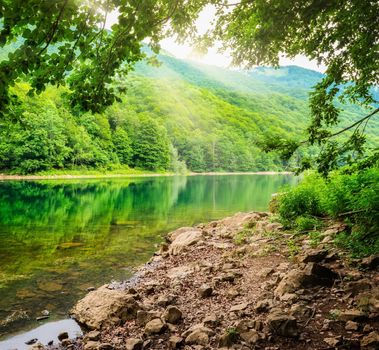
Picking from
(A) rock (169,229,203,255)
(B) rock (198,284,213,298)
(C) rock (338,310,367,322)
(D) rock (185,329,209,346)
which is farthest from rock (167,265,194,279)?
(C) rock (338,310,367,322)

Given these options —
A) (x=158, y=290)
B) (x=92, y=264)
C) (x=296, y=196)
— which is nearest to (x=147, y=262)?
(x=92, y=264)

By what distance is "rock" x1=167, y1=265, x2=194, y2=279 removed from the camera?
11133 millimetres

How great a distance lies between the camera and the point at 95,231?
22250mm

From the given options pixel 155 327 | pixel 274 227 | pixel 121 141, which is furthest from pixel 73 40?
pixel 121 141

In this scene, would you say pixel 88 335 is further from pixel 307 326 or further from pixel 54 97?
pixel 54 97

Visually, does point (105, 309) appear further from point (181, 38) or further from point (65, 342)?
point (181, 38)

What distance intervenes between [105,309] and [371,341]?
5945mm

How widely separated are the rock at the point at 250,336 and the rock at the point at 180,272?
4960 millimetres

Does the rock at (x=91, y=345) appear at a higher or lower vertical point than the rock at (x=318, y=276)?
lower

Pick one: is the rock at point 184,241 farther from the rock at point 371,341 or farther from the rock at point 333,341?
the rock at point 371,341

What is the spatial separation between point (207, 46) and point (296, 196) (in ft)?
22.7

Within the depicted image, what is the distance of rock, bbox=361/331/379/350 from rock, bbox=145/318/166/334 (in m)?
3.76

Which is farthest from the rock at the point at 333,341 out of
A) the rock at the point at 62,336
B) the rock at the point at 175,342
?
the rock at the point at 62,336

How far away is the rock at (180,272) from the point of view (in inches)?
→ 438
